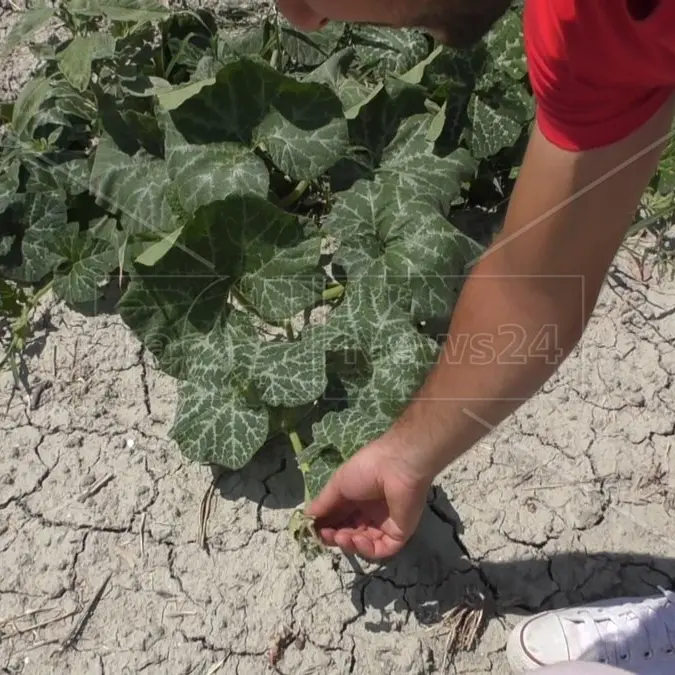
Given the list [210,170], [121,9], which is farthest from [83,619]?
[121,9]

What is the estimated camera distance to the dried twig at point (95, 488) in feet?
5.27

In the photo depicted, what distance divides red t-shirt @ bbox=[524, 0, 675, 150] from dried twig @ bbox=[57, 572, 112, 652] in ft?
3.69

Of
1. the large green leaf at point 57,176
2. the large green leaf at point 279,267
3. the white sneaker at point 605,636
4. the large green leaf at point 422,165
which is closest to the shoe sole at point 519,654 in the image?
the white sneaker at point 605,636

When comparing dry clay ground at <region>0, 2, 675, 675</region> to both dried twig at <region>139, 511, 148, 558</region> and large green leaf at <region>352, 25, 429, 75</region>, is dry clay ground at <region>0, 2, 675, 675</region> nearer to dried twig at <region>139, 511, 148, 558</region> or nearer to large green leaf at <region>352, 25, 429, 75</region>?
dried twig at <region>139, 511, 148, 558</region>

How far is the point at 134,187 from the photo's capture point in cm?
163

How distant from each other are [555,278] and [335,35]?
107cm

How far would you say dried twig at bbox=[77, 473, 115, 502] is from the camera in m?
1.61

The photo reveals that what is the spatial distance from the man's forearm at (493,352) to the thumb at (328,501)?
0.20 metres

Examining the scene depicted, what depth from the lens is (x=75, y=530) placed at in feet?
5.17

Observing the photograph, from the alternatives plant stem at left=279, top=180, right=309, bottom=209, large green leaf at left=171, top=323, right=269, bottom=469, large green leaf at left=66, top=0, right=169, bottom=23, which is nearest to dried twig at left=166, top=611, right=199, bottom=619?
large green leaf at left=171, top=323, right=269, bottom=469

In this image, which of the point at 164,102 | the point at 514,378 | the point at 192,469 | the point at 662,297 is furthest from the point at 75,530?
the point at 662,297

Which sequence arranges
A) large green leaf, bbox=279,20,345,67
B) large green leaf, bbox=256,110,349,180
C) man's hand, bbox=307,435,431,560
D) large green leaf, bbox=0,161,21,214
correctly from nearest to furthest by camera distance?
man's hand, bbox=307,435,431,560 < large green leaf, bbox=256,110,349,180 < large green leaf, bbox=0,161,21,214 < large green leaf, bbox=279,20,345,67

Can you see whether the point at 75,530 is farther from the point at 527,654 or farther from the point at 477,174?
the point at 477,174

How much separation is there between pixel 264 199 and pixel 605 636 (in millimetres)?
950
